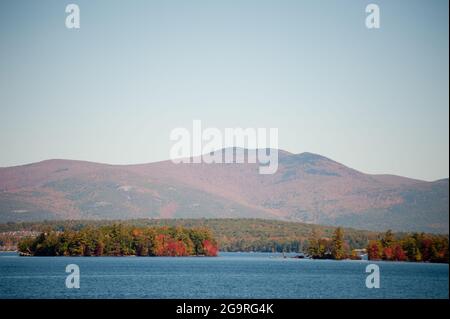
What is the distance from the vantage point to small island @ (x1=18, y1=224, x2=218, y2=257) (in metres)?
151

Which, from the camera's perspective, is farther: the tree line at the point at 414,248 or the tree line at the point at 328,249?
the tree line at the point at 328,249

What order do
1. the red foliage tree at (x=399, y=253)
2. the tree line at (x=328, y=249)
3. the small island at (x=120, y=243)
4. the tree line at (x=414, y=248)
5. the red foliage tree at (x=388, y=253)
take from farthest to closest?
the tree line at (x=328, y=249), the red foliage tree at (x=388, y=253), the small island at (x=120, y=243), the red foliage tree at (x=399, y=253), the tree line at (x=414, y=248)

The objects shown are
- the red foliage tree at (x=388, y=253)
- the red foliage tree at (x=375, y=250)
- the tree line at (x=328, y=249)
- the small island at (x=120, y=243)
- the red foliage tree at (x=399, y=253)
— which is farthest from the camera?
the tree line at (x=328, y=249)

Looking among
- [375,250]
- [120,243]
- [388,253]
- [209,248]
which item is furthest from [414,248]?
[120,243]

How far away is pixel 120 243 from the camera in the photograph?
162 meters

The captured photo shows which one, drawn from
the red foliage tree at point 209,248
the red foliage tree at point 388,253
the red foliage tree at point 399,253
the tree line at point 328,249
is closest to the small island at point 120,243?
the red foliage tree at point 209,248

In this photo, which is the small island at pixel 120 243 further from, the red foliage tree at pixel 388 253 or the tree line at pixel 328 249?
the red foliage tree at pixel 388 253

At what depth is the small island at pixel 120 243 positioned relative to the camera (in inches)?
5935

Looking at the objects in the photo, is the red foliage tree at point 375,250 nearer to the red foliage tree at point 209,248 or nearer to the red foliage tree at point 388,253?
the red foliage tree at point 388,253

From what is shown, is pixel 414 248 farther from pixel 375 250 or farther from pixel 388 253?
pixel 375 250

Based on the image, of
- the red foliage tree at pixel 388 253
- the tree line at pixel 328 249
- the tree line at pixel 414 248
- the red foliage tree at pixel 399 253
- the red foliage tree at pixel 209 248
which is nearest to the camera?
the tree line at pixel 414 248

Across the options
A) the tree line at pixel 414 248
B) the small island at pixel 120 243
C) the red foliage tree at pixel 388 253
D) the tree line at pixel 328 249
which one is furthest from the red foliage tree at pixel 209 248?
the red foliage tree at pixel 388 253
